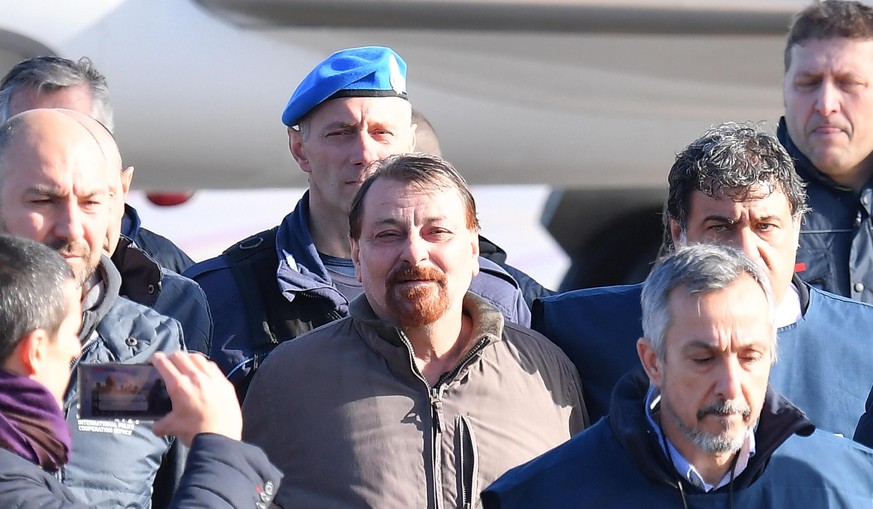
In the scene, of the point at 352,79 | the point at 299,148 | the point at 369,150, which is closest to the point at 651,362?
the point at 369,150

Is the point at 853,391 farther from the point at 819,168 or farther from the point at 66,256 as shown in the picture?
the point at 66,256

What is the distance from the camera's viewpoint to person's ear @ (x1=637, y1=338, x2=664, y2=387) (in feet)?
9.20

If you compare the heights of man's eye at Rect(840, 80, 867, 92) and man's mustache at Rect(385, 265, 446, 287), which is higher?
man's eye at Rect(840, 80, 867, 92)

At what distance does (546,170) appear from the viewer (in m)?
6.30

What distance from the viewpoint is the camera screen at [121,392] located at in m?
2.33

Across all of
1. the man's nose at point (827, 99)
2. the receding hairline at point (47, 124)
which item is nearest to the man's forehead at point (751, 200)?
the man's nose at point (827, 99)

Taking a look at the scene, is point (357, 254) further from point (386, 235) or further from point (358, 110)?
point (358, 110)

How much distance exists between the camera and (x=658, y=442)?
2748mm

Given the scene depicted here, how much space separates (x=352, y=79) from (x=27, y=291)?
1.58 metres

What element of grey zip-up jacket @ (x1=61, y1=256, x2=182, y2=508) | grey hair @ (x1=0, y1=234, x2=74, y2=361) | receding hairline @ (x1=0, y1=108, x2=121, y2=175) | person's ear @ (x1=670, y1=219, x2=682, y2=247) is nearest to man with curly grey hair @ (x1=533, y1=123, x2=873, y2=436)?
person's ear @ (x1=670, y1=219, x2=682, y2=247)

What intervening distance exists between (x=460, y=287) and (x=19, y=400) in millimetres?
1088

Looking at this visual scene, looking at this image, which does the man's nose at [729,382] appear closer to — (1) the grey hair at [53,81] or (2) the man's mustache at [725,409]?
(2) the man's mustache at [725,409]

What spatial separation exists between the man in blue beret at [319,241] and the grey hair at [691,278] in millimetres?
746

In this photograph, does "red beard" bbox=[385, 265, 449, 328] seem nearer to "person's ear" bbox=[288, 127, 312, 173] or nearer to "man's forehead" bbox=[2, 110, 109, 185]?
"man's forehead" bbox=[2, 110, 109, 185]
